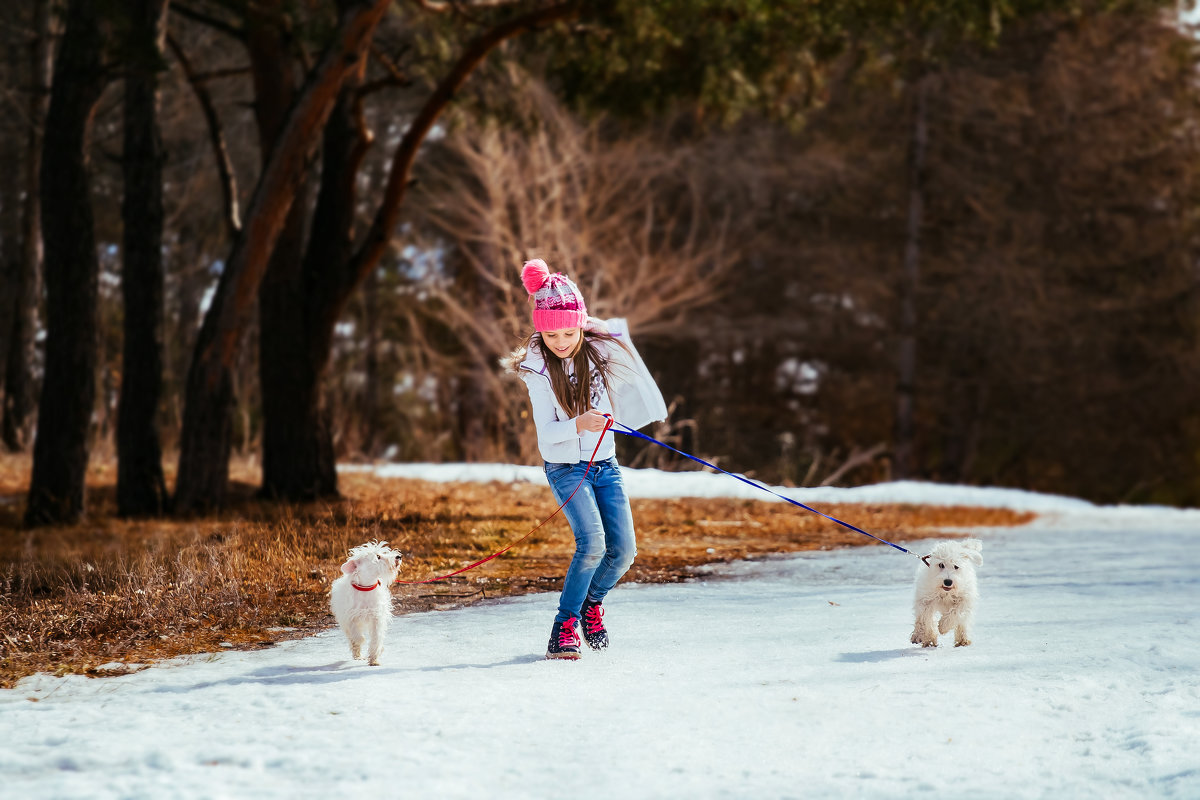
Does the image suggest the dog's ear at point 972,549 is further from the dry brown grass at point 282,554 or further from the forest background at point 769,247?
the forest background at point 769,247

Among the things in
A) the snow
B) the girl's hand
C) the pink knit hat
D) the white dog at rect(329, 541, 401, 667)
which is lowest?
the snow

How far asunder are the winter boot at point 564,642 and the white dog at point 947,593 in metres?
1.63

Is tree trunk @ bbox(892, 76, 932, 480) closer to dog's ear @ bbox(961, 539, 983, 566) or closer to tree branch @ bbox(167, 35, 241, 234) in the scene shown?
tree branch @ bbox(167, 35, 241, 234)

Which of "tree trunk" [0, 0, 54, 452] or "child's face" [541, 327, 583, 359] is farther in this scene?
"tree trunk" [0, 0, 54, 452]

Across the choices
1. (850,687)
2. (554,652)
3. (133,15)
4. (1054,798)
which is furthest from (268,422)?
(1054,798)

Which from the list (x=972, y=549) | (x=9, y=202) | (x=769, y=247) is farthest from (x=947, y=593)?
(x=769, y=247)

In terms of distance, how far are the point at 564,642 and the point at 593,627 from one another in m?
0.28

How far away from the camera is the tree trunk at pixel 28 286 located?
19.5 m

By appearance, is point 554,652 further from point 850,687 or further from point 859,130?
point 859,130

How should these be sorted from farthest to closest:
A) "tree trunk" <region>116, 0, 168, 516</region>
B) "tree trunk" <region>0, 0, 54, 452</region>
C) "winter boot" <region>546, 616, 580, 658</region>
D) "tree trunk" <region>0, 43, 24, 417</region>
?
1. "tree trunk" <region>0, 43, 24, 417</region>
2. "tree trunk" <region>0, 0, 54, 452</region>
3. "tree trunk" <region>116, 0, 168, 516</region>
4. "winter boot" <region>546, 616, 580, 658</region>

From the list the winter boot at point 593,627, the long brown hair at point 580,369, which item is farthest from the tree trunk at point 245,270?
the winter boot at point 593,627

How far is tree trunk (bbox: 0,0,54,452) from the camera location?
1953 cm

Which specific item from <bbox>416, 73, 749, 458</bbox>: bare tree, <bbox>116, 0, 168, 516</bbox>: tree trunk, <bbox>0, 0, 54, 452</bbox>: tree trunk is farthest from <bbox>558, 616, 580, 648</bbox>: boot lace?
<bbox>0, 0, 54, 452</bbox>: tree trunk

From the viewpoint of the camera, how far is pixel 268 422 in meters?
14.1
